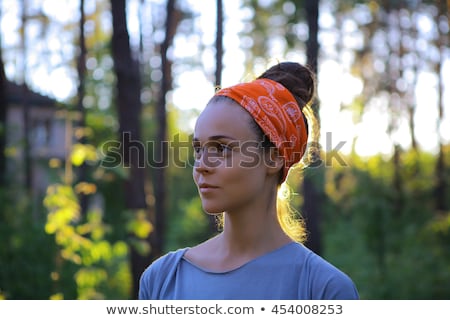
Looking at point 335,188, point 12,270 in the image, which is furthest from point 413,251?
point 12,270

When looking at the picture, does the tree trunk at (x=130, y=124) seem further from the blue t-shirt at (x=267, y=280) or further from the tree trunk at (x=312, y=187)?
the blue t-shirt at (x=267, y=280)

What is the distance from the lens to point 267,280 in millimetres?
2033

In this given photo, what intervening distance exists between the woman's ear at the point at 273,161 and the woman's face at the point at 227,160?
5 cm

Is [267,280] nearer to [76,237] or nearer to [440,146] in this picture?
[76,237]

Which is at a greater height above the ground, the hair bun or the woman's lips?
the hair bun

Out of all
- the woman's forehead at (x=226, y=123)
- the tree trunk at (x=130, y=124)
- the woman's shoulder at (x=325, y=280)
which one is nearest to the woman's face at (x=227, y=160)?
the woman's forehead at (x=226, y=123)

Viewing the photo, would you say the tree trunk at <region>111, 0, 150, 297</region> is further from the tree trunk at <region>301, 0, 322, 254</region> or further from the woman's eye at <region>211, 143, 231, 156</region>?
the woman's eye at <region>211, 143, 231, 156</region>

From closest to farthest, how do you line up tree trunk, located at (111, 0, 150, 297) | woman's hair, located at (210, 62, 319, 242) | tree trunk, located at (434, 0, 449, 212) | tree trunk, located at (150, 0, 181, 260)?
woman's hair, located at (210, 62, 319, 242) < tree trunk, located at (111, 0, 150, 297) < tree trunk, located at (150, 0, 181, 260) < tree trunk, located at (434, 0, 449, 212)

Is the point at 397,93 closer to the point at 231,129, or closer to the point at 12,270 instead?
the point at 12,270

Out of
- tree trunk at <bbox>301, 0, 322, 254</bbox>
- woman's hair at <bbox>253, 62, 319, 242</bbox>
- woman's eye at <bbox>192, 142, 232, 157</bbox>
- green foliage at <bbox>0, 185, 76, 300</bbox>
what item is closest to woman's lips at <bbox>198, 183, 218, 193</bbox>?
woman's eye at <bbox>192, 142, 232, 157</bbox>

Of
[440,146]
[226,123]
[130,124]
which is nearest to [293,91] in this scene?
[226,123]

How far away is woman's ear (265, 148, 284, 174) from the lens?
7.29 ft

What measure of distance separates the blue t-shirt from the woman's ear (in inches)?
10.8

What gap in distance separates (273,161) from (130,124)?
5.29 metres
